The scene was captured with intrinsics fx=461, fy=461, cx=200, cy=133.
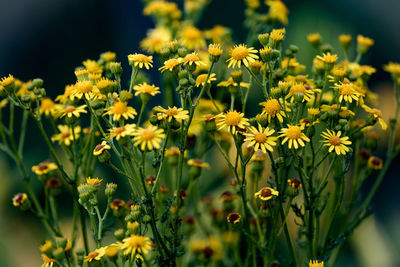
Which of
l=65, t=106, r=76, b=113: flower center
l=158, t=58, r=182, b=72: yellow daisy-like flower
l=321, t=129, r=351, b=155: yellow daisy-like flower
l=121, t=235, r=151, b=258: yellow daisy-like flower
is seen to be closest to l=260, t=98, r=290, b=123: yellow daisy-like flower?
l=321, t=129, r=351, b=155: yellow daisy-like flower

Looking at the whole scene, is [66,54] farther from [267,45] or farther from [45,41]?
[267,45]

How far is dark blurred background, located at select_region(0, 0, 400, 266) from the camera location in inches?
94.3

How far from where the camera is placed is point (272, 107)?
1.12 metres

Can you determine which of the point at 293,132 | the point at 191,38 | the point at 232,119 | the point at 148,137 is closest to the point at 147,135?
the point at 148,137

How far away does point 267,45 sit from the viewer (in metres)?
1.27

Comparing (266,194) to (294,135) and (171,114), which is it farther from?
(171,114)

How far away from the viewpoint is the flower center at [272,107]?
112 centimetres

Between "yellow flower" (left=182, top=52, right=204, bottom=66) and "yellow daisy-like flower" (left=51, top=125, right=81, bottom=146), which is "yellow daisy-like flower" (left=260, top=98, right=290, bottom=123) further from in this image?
"yellow daisy-like flower" (left=51, top=125, right=81, bottom=146)

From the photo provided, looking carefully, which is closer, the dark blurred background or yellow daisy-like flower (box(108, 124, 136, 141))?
yellow daisy-like flower (box(108, 124, 136, 141))

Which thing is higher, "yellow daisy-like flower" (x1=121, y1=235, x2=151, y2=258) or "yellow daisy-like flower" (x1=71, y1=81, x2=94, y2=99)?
"yellow daisy-like flower" (x1=71, y1=81, x2=94, y2=99)

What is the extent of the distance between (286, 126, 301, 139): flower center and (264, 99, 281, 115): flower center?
0.24ft

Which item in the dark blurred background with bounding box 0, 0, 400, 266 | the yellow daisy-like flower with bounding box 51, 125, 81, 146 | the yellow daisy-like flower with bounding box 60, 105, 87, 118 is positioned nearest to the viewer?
the yellow daisy-like flower with bounding box 60, 105, 87, 118

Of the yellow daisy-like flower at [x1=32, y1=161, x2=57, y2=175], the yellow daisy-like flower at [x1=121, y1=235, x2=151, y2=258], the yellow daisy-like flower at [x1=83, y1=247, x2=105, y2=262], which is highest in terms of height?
the yellow daisy-like flower at [x1=32, y1=161, x2=57, y2=175]

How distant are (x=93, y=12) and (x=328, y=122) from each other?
2.70 m
